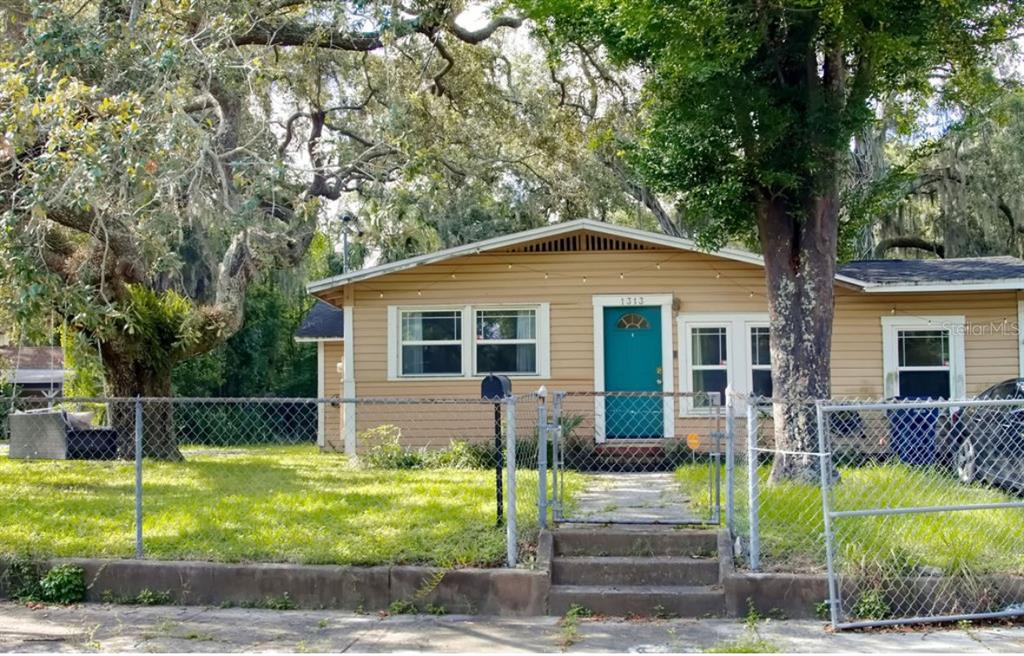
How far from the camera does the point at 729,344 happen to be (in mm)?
14875

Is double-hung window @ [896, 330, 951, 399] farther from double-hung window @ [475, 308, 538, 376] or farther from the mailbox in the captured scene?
the mailbox

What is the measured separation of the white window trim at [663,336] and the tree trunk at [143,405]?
22.5 feet

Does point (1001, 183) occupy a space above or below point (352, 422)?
above

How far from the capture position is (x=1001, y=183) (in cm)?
2350

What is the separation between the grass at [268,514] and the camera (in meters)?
A: 7.38

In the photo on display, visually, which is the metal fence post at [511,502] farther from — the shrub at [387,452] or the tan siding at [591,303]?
the tan siding at [591,303]

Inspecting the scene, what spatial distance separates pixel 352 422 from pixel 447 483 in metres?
4.58

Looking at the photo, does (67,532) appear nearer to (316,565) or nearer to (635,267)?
(316,565)

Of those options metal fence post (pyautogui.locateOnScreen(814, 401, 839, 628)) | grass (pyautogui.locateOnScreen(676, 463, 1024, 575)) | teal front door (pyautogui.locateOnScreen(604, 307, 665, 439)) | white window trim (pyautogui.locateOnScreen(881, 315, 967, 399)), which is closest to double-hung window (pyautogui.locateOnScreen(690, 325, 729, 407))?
teal front door (pyautogui.locateOnScreen(604, 307, 665, 439))

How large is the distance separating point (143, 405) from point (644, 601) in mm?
10428

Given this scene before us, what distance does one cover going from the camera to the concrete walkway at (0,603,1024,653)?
587 cm

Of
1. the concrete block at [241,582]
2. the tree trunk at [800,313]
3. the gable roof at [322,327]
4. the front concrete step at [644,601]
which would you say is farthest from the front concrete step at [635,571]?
the gable roof at [322,327]

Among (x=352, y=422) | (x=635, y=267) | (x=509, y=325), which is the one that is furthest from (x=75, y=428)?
(x=635, y=267)

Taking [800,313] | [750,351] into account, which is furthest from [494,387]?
[750,351]
